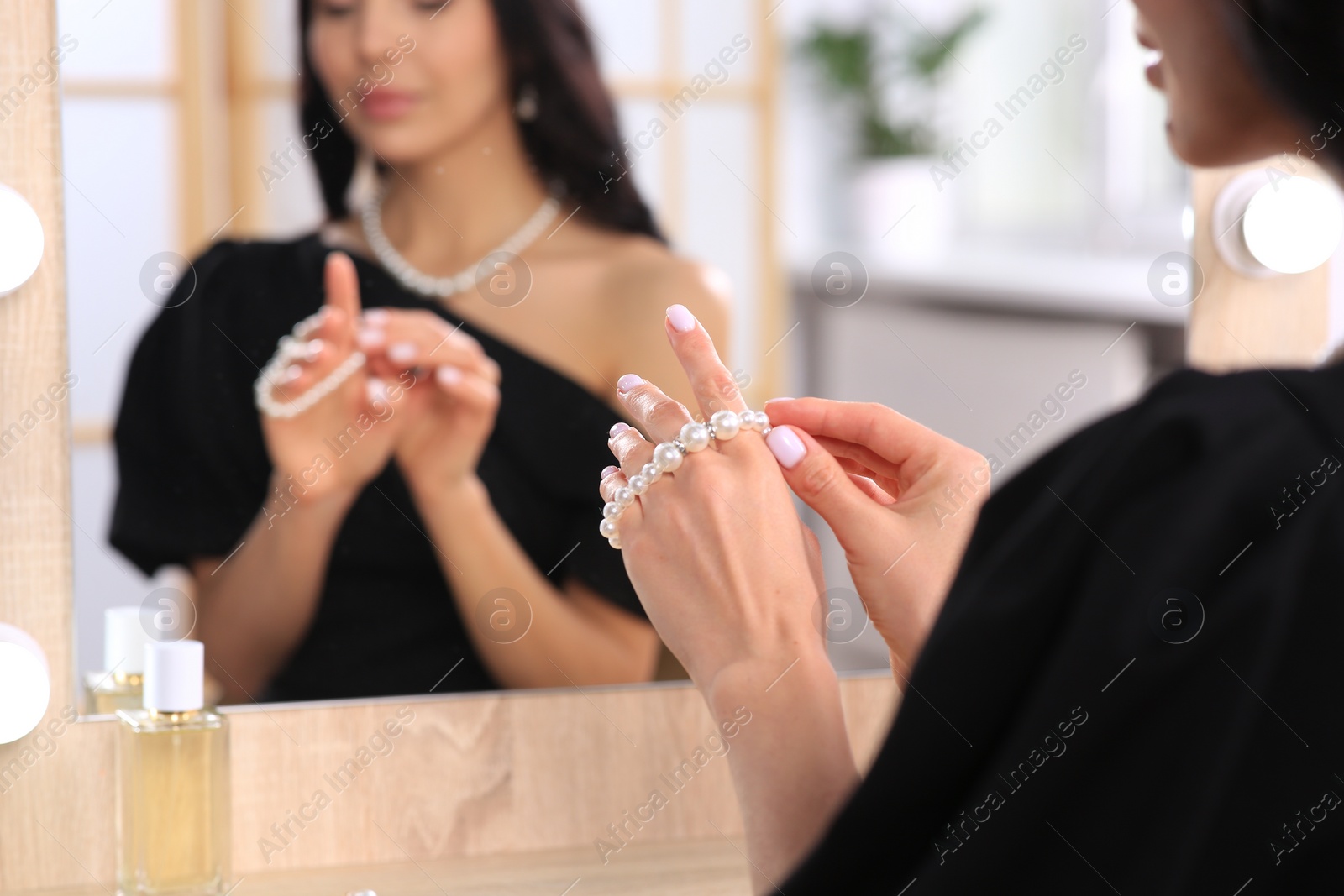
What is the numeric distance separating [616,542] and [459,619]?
0.56 ft

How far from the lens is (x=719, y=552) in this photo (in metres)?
0.46

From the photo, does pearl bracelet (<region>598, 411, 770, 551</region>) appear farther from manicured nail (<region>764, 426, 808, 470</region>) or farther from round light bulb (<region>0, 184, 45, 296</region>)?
round light bulb (<region>0, 184, 45, 296</region>)

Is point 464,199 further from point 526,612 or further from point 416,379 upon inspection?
point 526,612

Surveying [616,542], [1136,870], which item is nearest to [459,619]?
[616,542]

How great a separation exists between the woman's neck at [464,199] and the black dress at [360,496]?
0.02 meters

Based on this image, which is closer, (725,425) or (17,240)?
(725,425)

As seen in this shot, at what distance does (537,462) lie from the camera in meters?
0.64

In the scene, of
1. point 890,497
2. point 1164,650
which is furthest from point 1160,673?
point 890,497

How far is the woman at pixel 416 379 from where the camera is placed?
61cm

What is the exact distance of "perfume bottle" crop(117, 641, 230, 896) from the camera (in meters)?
0.57

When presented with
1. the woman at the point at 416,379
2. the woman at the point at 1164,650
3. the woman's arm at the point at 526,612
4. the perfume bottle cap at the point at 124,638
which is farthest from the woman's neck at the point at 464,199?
the woman at the point at 1164,650

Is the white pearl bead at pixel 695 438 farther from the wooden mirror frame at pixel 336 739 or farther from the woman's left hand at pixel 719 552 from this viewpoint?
the wooden mirror frame at pixel 336 739

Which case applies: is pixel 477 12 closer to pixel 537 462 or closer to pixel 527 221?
pixel 527 221

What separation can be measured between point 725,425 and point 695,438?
0.04 ft
